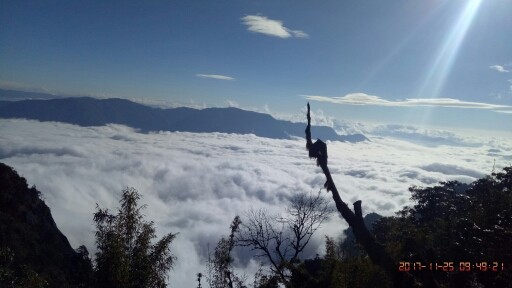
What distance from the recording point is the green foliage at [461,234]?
11.6 m

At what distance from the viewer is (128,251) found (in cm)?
1070

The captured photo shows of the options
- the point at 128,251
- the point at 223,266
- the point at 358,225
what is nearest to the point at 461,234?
the point at 358,225

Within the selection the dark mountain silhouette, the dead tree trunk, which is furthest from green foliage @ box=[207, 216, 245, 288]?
the dark mountain silhouette

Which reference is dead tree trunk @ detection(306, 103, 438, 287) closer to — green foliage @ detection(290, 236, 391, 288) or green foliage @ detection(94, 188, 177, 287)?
green foliage @ detection(290, 236, 391, 288)

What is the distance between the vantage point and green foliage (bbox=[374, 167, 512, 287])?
11.6 m

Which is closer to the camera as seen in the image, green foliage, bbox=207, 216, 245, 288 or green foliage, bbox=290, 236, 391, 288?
green foliage, bbox=290, 236, 391, 288

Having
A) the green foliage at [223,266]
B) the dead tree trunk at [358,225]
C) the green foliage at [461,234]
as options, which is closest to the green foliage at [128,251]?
the green foliage at [223,266]

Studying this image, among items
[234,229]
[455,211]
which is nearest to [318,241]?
[455,211]

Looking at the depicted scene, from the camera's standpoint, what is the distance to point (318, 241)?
4210 inches

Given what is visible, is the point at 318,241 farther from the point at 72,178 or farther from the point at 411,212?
the point at 72,178

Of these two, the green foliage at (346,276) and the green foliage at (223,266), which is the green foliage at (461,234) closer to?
the green foliage at (346,276)

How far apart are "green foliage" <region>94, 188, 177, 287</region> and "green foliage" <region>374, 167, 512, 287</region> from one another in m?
8.26

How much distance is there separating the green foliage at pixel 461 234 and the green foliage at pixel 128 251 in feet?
27.1

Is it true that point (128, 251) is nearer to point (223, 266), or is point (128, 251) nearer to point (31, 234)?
point (223, 266)
